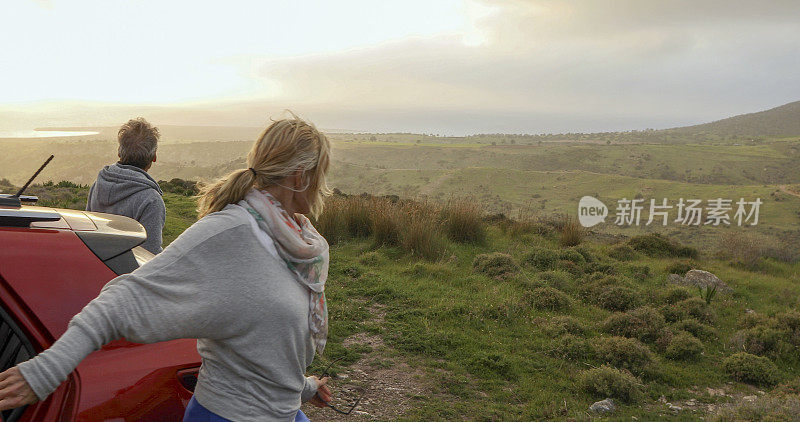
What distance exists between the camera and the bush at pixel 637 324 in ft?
21.2

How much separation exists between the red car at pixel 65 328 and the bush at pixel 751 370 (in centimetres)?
597

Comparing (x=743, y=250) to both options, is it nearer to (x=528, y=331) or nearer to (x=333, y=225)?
(x=528, y=331)

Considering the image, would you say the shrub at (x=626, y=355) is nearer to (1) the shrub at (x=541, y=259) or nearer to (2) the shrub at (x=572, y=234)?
(1) the shrub at (x=541, y=259)

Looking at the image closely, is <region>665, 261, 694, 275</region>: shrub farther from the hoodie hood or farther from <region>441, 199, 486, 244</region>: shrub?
the hoodie hood

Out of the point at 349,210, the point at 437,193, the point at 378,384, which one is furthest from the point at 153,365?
the point at 437,193

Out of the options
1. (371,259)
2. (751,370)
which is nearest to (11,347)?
(751,370)

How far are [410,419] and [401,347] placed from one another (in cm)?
153

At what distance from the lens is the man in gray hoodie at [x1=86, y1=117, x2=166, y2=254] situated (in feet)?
10.9

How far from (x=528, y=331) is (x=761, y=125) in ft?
398

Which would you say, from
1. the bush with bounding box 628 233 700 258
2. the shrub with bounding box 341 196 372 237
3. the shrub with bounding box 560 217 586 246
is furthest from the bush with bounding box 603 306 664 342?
the bush with bounding box 628 233 700 258

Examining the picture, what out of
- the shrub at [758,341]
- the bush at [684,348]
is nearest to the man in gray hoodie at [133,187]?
the bush at [684,348]

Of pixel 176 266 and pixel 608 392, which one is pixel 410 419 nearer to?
pixel 608 392

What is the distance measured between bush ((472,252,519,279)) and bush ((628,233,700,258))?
16.9ft

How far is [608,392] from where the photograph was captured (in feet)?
15.6
